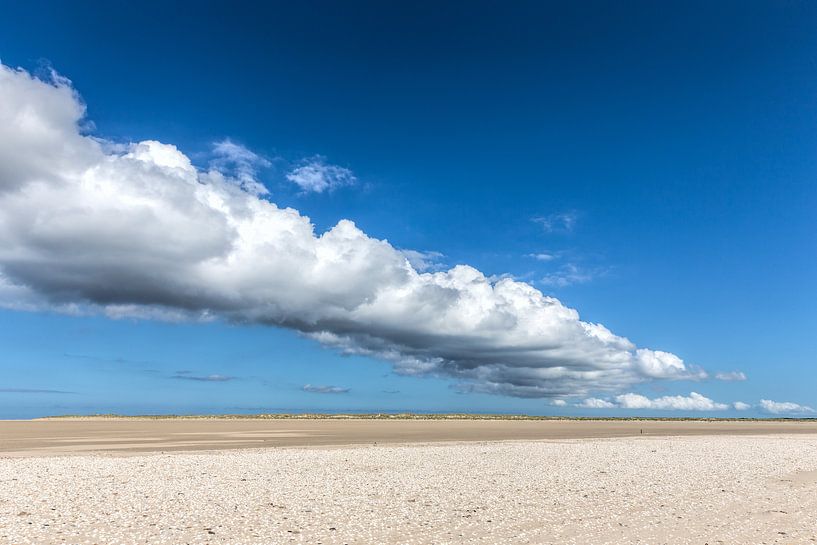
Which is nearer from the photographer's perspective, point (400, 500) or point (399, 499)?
point (400, 500)

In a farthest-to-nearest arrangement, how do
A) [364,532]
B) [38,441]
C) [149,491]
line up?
[38,441] → [149,491] → [364,532]

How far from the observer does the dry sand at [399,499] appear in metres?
16.1

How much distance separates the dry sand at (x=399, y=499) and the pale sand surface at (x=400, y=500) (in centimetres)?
7

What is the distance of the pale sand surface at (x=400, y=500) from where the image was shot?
16.1 m

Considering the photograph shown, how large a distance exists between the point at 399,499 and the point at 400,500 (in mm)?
212

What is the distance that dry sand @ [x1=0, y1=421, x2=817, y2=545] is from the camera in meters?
16.1

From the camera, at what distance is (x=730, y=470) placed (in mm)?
31391

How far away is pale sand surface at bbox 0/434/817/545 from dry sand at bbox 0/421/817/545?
66 millimetres

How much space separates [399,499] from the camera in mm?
21547

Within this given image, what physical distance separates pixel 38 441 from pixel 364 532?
45.4 m

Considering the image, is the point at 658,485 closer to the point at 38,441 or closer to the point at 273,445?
the point at 273,445

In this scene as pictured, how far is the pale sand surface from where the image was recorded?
16.1 metres

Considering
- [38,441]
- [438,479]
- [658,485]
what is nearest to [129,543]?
[438,479]

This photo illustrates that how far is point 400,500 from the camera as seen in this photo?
2134cm
